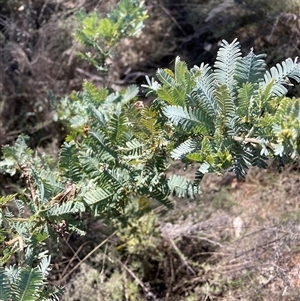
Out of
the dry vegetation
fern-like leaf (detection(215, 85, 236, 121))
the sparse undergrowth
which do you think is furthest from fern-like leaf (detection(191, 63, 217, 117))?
the sparse undergrowth

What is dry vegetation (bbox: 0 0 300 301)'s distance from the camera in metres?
1.97

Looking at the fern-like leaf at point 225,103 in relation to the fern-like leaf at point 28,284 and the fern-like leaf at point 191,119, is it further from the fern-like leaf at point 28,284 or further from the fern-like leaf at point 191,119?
the fern-like leaf at point 28,284

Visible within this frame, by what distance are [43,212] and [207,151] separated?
0.52m

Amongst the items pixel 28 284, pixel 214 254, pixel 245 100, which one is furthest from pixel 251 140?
pixel 214 254

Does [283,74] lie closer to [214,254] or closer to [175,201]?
[214,254]

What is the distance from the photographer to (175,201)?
7.76 feet

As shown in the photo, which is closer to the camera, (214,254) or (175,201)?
(214,254)

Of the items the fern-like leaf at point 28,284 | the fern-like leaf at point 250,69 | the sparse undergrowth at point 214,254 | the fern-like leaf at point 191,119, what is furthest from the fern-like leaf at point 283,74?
the sparse undergrowth at point 214,254

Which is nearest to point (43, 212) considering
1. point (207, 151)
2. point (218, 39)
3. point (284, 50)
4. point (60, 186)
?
point (60, 186)

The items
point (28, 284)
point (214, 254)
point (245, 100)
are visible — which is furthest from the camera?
point (214, 254)

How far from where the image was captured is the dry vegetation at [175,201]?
197cm

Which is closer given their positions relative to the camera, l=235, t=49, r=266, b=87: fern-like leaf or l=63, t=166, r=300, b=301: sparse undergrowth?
l=235, t=49, r=266, b=87: fern-like leaf

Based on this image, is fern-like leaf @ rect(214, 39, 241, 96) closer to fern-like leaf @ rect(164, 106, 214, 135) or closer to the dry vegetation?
fern-like leaf @ rect(164, 106, 214, 135)

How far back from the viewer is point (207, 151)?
1.01 m
